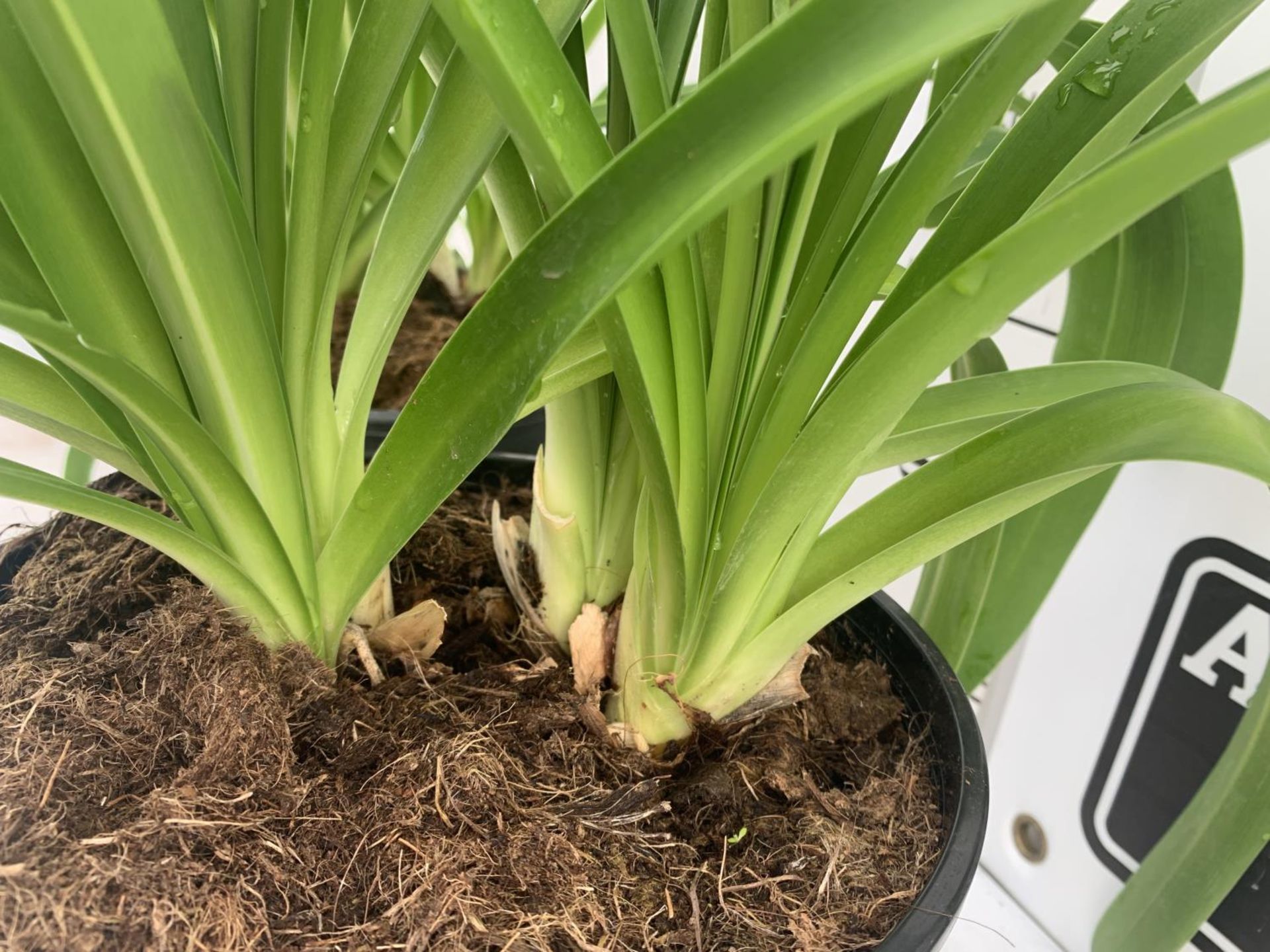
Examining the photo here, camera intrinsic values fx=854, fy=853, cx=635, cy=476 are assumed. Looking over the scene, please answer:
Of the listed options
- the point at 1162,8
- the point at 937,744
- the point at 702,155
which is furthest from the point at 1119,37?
the point at 937,744

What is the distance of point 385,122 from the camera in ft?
1.48

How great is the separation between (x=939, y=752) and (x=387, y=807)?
0.30m

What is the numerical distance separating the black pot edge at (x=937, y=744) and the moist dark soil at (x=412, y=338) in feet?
1.51

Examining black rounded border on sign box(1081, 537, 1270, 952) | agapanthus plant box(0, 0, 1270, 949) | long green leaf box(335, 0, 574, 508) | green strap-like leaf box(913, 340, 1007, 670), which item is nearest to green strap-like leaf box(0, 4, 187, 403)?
agapanthus plant box(0, 0, 1270, 949)

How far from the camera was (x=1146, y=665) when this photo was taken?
677mm

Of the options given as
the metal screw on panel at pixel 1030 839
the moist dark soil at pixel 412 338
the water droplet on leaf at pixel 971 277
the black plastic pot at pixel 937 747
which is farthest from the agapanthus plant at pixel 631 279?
the moist dark soil at pixel 412 338

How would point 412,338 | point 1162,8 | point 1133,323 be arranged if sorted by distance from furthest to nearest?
1. point 412,338
2. point 1133,323
3. point 1162,8

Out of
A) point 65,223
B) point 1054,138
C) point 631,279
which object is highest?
point 1054,138

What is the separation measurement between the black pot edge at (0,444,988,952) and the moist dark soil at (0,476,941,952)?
17 mm

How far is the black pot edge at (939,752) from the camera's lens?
1.26ft

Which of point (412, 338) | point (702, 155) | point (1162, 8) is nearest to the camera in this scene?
point (702, 155)

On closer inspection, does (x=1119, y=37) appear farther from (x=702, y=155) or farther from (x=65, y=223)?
(x=65, y=223)

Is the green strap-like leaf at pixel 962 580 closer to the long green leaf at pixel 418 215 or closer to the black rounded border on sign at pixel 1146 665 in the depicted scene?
the black rounded border on sign at pixel 1146 665

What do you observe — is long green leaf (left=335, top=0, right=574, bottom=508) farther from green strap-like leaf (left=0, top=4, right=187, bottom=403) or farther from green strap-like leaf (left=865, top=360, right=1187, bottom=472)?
green strap-like leaf (left=865, top=360, right=1187, bottom=472)
